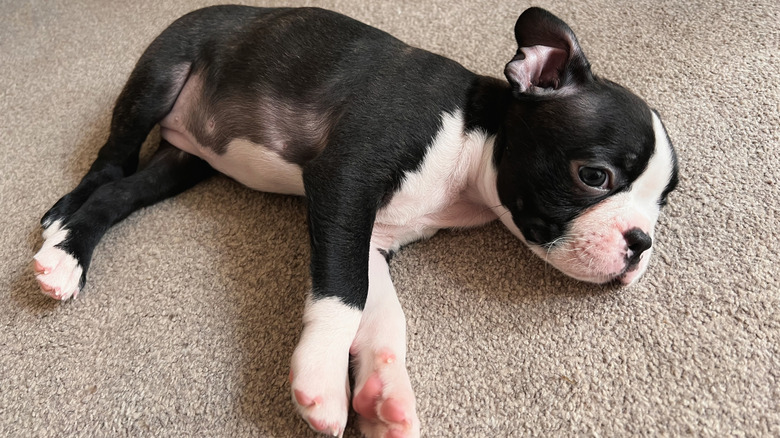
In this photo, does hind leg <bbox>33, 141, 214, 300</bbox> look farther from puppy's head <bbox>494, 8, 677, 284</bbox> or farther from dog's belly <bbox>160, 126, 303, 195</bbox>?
puppy's head <bbox>494, 8, 677, 284</bbox>

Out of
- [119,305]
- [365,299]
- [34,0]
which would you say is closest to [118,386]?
[119,305]

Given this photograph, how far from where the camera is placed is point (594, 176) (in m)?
1.38

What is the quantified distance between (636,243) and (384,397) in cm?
69

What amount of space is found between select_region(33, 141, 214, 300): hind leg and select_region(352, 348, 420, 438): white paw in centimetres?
83

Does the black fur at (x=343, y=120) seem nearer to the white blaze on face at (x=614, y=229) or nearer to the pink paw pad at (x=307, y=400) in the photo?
the white blaze on face at (x=614, y=229)

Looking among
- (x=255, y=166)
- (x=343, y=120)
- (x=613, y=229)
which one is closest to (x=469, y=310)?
(x=613, y=229)

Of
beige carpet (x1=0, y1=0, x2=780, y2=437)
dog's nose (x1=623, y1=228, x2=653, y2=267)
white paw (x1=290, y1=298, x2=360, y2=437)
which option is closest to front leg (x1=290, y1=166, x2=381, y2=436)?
white paw (x1=290, y1=298, x2=360, y2=437)

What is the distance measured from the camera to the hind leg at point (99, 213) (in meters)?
1.51

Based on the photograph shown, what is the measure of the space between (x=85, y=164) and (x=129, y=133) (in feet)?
0.85

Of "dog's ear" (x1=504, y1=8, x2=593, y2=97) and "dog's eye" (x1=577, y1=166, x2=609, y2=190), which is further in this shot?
"dog's ear" (x1=504, y1=8, x2=593, y2=97)

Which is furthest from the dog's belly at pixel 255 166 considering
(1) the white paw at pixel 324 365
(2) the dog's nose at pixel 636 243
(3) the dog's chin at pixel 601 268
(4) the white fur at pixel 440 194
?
(2) the dog's nose at pixel 636 243

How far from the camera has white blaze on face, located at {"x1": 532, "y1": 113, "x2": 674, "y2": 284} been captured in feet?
4.47

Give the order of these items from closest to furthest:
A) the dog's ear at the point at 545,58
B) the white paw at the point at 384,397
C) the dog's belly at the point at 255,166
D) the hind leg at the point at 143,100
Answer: the white paw at the point at 384,397 < the dog's ear at the point at 545,58 < the dog's belly at the point at 255,166 < the hind leg at the point at 143,100

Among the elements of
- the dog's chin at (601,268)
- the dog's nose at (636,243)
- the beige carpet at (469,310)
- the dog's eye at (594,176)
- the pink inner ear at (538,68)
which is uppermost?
the pink inner ear at (538,68)
